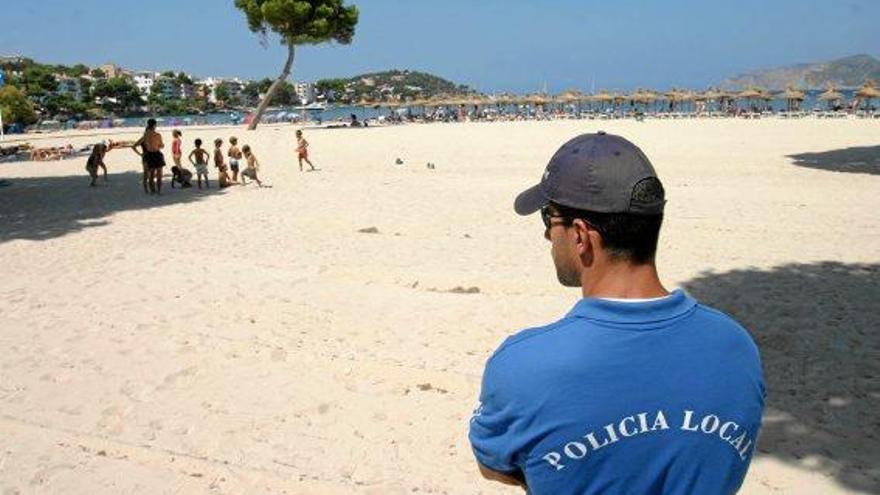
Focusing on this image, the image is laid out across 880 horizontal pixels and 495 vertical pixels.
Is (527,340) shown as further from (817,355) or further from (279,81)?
(279,81)

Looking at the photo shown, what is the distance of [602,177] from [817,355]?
4729 millimetres

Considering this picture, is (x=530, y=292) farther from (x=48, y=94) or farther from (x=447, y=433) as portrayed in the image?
(x=48, y=94)

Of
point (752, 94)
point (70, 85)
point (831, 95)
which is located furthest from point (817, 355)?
point (70, 85)

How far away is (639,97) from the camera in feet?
184

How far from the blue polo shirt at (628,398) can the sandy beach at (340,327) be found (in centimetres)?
254

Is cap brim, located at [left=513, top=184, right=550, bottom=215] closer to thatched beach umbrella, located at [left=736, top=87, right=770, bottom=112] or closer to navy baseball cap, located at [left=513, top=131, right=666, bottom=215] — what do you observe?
navy baseball cap, located at [left=513, top=131, right=666, bottom=215]

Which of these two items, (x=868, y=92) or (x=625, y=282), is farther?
(x=868, y=92)

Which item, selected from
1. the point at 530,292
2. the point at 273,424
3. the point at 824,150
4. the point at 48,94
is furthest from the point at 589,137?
the point at 48,94

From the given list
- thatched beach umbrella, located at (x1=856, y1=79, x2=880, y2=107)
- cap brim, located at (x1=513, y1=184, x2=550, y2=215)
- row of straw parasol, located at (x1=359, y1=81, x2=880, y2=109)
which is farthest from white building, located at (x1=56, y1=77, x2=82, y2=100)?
cap brim, located at (x1=513, y1=184, x2=550, y2=215)

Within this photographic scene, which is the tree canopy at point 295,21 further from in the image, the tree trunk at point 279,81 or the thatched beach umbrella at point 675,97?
the thatched beach umbrella at point 675,97

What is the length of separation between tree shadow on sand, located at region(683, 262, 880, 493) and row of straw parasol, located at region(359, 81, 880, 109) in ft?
149

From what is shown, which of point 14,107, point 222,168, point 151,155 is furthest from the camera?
point 14,107

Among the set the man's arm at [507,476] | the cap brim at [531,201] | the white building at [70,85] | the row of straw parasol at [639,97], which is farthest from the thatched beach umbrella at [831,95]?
the white building at [70,85]

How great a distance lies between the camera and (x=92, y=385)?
5.09 meters
